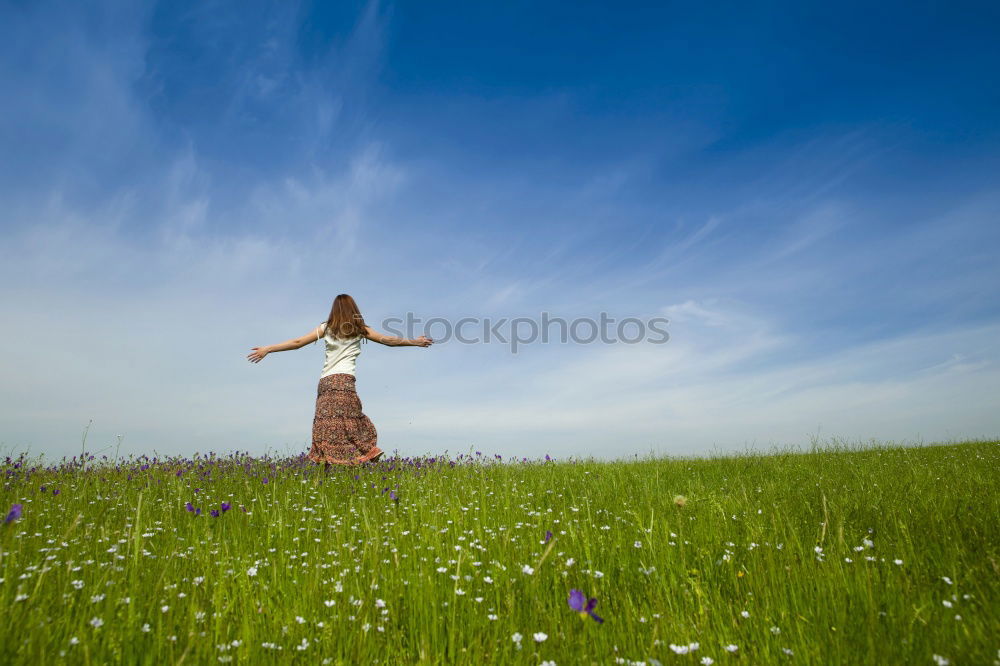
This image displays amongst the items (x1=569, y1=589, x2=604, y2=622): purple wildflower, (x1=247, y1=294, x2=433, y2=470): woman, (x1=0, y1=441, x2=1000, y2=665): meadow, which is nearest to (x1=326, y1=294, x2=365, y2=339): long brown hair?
(x1=247, y1=294, x2=433, y2=470): woman

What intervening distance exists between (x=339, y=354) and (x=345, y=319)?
71 centimetres

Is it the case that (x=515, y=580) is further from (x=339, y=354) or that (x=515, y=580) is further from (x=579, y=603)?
(x=339, y=354)

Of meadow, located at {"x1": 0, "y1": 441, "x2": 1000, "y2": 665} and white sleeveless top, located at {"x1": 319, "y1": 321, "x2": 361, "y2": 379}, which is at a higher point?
white sleeveless top, located at {"x1": 319, "y1": 321, "x2": 361, "y2": 379}

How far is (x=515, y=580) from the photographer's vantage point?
3846mm

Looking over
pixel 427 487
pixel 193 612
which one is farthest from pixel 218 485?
pixel 193 612

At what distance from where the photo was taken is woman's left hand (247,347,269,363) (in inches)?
413

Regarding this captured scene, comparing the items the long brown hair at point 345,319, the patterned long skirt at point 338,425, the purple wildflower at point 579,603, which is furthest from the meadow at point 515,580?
the long brown hair at point 345,319

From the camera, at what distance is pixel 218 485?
823 cm

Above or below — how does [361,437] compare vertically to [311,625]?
above

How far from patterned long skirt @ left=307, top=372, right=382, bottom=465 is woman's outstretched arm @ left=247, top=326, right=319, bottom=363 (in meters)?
0.81

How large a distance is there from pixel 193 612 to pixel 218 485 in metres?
5.59

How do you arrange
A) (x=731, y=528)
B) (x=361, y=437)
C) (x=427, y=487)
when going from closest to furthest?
(x=731, y=528) → (x=427, y=487) → (x=361, y=437)

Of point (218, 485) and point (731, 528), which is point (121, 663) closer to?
point (731, 528)

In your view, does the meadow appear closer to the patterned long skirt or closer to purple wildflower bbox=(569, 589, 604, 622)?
purple wildflower bbox=(569, 589, 604, 622)
